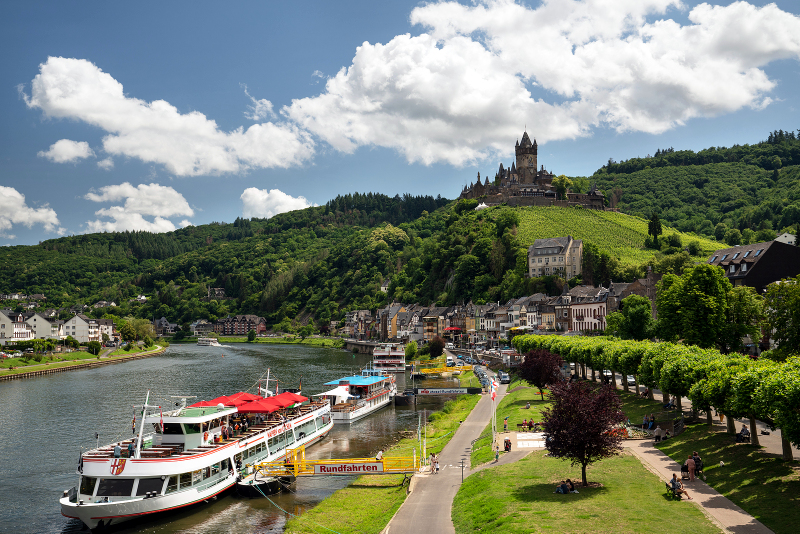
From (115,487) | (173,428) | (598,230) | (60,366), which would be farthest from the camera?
(598,230)

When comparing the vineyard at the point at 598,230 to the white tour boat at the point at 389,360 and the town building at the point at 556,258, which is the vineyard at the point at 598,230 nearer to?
the town building at the point at 556,258

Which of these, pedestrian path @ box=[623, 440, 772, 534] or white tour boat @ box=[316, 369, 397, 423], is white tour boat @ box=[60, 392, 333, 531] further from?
pedestrian path @ box=[623, 440, 772, 534]

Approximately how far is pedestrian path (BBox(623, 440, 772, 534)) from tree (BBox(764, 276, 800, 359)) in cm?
1350

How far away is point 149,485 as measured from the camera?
31859 millimetres

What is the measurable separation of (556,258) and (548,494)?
11548 cm

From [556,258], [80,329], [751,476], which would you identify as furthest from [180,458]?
[80,329]

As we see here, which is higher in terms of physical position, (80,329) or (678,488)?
(80,329)

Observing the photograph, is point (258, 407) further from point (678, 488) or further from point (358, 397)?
point (678, 488)

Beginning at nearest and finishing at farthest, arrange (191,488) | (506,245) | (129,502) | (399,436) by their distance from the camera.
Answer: (129,502) → (191,488) → (399,436) → (506,245)

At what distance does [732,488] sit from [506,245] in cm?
13508

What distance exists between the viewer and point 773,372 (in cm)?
2647

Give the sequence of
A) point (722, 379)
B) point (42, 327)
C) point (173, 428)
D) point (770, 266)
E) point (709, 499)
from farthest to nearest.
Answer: point (42, 327), point (770, 266), point (173, 428), point (722, 379), point (709, 499)

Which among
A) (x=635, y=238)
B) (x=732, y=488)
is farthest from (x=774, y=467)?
(x=635, y=238)

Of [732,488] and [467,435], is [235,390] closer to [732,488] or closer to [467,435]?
[467,435]
